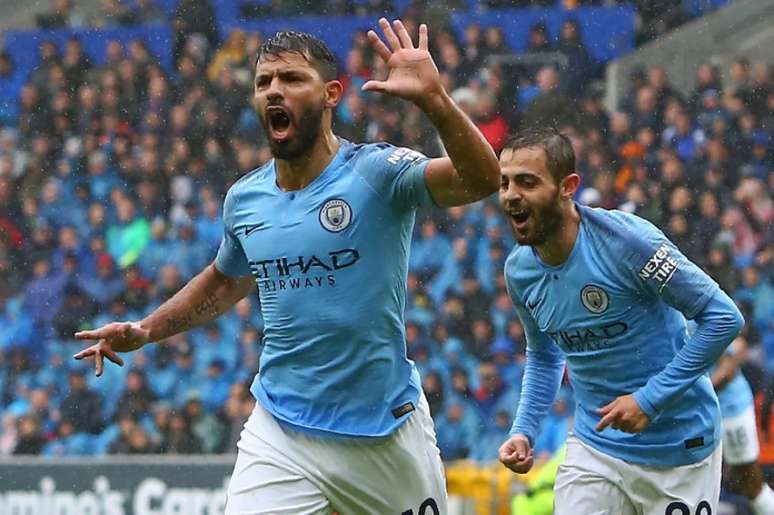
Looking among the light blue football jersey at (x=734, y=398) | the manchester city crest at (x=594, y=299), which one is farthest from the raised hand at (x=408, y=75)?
the light blue football jersey at (x=734, y=398)

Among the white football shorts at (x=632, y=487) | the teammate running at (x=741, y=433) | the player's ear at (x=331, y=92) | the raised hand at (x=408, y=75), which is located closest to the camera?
the raised hand at (x=408, y=75)

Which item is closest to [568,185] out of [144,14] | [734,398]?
[734,398]

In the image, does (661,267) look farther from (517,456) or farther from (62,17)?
(62,17)

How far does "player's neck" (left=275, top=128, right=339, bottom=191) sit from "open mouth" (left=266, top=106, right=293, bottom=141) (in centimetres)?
11

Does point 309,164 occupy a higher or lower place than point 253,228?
higher

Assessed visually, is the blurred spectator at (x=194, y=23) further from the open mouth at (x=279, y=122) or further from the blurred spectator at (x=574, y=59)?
the open mouth at (x=279, y=122)

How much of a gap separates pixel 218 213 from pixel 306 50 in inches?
352

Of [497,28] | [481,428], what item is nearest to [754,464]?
[481,428]

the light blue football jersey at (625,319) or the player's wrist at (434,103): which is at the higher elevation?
the player's wrist at (434,103)

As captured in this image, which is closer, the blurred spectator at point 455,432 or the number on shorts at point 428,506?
the number on shorts at point 428,506

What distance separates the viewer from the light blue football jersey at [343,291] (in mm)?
5098

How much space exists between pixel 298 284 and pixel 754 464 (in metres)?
4.46

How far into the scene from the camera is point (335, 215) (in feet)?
16.8

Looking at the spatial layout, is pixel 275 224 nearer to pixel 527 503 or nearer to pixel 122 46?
pixel 527 503
